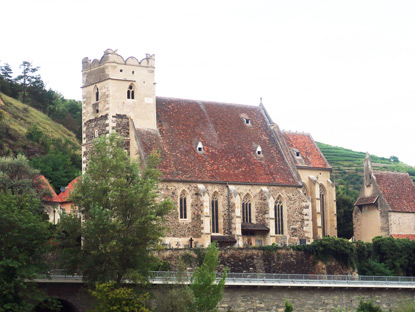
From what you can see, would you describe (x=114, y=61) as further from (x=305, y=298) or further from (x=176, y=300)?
(x=176, y=300)

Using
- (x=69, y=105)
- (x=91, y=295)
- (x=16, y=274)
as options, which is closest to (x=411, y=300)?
(x=91, y=295)

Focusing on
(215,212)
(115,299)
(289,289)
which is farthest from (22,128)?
(115,299)

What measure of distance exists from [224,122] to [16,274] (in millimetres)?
32261

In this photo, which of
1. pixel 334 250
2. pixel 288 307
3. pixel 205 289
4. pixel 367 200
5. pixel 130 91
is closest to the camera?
pixel 205 289

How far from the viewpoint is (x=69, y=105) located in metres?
156

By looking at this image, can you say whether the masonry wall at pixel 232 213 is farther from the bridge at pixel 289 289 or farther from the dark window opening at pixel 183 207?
the bridge at pixel 289 289

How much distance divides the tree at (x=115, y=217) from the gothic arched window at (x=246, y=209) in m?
15.6

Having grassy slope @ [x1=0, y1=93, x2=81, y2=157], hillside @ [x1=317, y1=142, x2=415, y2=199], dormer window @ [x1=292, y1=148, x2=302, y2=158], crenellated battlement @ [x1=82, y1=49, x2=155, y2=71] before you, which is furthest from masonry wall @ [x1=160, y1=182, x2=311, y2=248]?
hillside @ [x1=317, y1=142, x2=415, y2=199]

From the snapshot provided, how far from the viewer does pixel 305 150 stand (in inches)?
3445

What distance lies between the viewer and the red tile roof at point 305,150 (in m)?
85.8

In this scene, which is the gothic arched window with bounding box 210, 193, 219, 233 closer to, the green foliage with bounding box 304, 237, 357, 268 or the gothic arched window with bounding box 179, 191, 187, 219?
the gothic arched window with bounding box 179, 191, 187, 219

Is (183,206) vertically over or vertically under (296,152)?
under

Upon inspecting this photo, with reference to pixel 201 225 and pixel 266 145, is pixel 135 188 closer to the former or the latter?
pixel 201 225

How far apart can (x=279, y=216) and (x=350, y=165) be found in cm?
8763
